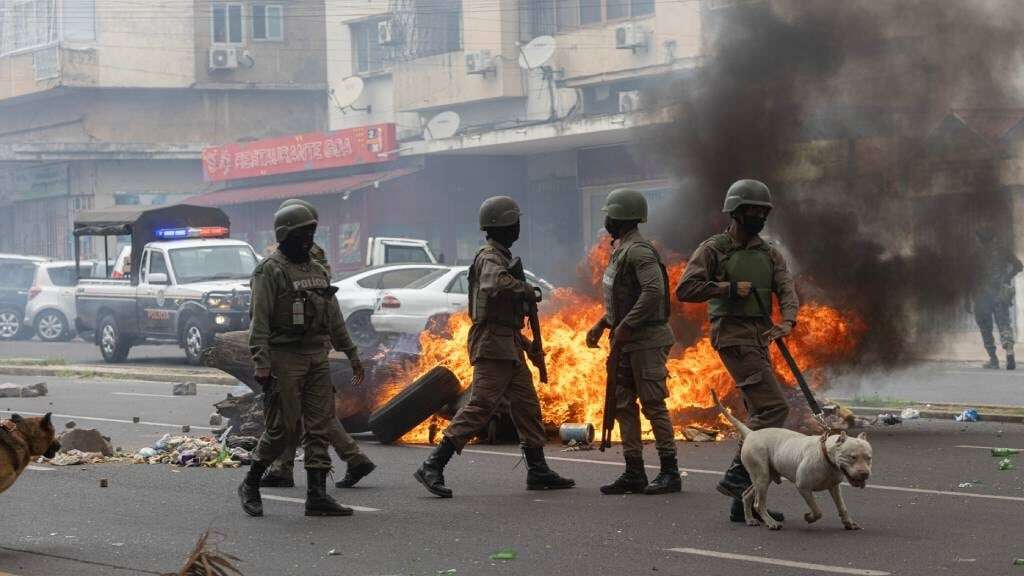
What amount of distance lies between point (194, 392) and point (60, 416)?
2.96 m

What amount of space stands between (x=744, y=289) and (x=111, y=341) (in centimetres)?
1843

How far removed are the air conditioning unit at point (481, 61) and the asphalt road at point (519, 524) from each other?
2683cm

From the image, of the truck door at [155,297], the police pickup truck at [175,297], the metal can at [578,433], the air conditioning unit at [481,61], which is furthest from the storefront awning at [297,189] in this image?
the metal can at [578,433]

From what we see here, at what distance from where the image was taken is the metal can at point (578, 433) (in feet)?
39.9

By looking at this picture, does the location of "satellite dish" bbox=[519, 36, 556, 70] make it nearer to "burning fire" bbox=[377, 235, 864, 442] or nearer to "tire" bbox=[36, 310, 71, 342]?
"tire" bbox=[36, 310, 71, 342]

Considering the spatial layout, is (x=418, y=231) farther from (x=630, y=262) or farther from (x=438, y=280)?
(x=630, y=262)

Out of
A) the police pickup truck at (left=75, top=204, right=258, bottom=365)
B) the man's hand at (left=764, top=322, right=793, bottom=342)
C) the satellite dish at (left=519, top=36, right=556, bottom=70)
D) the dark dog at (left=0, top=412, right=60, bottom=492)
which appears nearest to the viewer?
the dark dog at (left=0, top=412, right=60, bottom=492)

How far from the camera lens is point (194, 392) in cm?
1872

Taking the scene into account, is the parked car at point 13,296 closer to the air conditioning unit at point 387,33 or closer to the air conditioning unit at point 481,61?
the air conditioning unit at point 481,61

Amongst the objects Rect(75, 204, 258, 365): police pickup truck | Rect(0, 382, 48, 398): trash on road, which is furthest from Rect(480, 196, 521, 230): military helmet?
Rect(75, 204, 258, 365): police pickup truck

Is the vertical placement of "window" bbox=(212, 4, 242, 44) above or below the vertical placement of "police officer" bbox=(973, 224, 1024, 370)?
above

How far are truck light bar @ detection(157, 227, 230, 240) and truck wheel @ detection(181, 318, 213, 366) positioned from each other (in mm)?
3903

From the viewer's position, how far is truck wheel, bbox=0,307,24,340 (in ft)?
113

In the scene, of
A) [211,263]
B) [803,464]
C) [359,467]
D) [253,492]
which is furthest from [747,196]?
[211,263]
